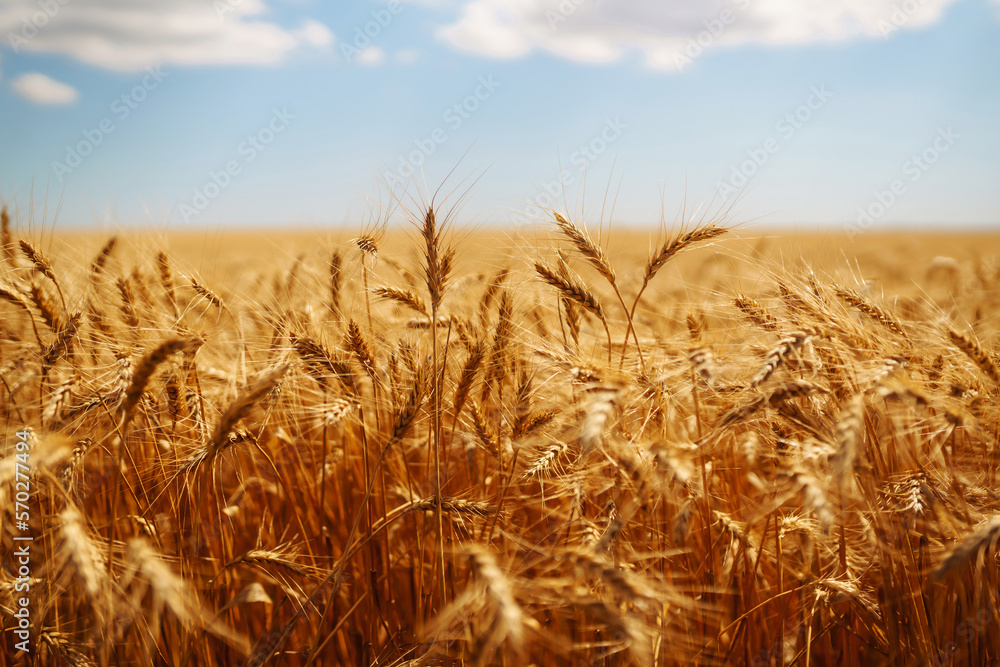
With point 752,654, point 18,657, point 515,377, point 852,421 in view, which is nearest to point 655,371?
point 515,377

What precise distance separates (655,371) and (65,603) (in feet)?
7.06

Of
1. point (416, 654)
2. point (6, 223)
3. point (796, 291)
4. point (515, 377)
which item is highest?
point (6, 223)

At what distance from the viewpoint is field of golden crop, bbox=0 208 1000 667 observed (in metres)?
1.28

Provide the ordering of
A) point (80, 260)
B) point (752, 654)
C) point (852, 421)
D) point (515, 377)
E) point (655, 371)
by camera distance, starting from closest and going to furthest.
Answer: point (852, 421) < point (752, 654) < point (655, 371) < point (515, 377) < point (80, 260)

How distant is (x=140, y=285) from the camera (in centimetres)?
232

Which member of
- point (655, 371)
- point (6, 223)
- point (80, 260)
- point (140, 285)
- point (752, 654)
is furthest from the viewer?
point (80, 260)

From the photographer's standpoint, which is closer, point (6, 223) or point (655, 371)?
point (655, 371)

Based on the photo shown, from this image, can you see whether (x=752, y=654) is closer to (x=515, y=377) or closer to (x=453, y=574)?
(x=453, y=574)

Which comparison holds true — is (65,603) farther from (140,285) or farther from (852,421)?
(852,421)

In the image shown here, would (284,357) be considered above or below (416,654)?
above

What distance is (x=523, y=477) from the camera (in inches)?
56.1

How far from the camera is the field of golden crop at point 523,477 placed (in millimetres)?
1279

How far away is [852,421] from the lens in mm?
1065

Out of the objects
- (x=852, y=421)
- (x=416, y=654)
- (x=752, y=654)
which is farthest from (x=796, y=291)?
(x=416, y=654)
